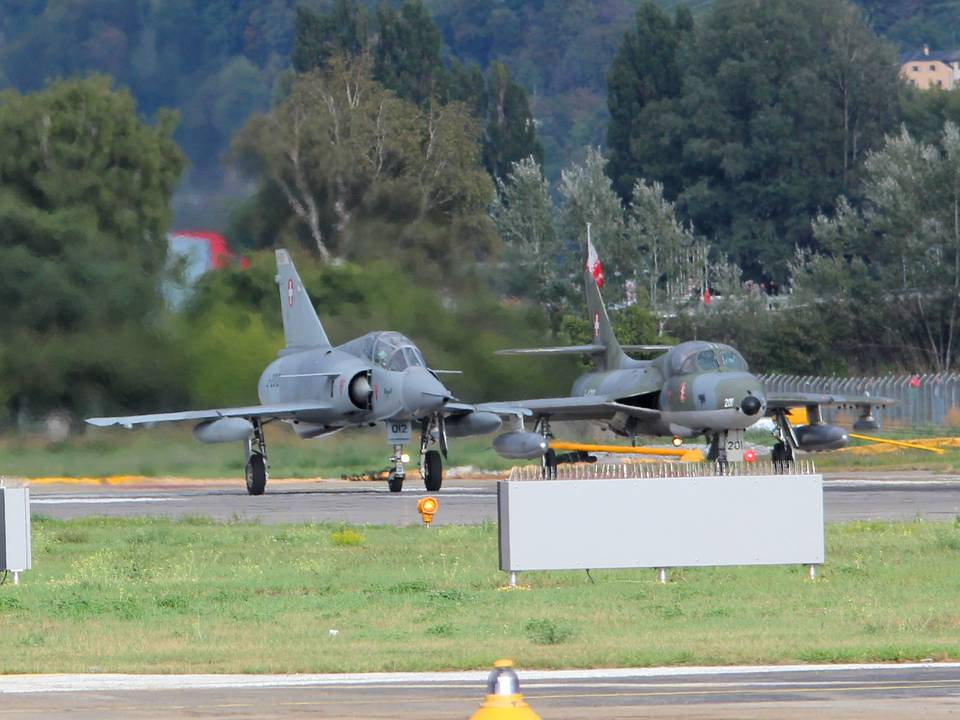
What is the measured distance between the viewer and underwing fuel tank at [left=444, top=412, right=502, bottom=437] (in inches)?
1308

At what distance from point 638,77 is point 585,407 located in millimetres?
67607

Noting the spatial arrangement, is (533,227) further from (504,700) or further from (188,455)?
(504,700)

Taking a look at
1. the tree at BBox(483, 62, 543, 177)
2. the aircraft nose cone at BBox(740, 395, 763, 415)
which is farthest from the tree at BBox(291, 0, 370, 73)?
the aircraft nose cone at BBox(740, 395, 763, 415)

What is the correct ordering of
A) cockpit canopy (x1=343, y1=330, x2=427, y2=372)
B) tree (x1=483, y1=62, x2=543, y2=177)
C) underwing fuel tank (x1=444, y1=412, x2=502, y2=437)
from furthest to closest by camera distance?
tree (x1=483, y1=62, x2=543, y2=177) → underwing fuel tank (x1=444, y1=412, x2=502, y2=437) → cockpit canopy (x1=343, y1=330, x2=427, y2=372)

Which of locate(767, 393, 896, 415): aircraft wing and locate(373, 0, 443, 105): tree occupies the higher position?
locate(373, 0, 443, 105): tree

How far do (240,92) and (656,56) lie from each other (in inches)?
2422

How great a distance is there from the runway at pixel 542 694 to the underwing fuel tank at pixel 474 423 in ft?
69.3

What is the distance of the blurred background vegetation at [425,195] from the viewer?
36.2 meters

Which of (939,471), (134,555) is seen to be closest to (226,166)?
(939,471)

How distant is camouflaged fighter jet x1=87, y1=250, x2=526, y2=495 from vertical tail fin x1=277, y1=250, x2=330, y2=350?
0.67 metres

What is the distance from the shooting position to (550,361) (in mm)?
40406

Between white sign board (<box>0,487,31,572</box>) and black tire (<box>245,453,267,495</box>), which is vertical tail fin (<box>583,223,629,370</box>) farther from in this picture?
white sign board (<box>0,487,31,572</box>)

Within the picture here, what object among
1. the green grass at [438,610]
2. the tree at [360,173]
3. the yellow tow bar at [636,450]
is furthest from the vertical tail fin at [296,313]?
the green grass at [438,610]

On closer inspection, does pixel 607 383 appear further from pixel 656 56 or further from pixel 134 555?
pixel 656 56
